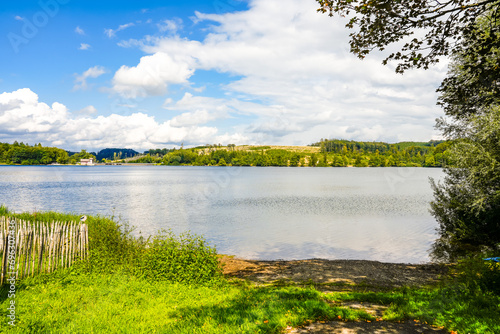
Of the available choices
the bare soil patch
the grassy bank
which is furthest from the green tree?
the grassy bank

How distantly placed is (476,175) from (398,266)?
28.7 ft

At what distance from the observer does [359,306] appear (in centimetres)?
973

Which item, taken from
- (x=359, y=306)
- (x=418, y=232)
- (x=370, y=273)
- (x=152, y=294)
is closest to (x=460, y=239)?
(x=418, y=232)

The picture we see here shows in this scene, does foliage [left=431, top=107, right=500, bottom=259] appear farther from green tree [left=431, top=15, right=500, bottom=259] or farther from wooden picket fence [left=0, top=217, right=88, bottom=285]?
wooden picket fence [left=0, top=217, right=88, bottom=285]

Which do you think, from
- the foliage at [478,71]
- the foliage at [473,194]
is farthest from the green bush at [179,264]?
the foliage at [473,194]

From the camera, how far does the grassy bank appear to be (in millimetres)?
7844

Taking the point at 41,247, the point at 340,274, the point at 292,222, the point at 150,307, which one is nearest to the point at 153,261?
the point at 150,307

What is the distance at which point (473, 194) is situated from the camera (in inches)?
857

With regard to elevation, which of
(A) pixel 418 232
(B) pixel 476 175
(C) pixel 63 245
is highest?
(B) pixel 476 175

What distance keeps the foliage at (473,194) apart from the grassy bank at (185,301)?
36.4ft

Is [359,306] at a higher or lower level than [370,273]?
Answer: higher

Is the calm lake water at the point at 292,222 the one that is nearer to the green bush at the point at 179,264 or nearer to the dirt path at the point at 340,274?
the dirt path at the point at 340,274

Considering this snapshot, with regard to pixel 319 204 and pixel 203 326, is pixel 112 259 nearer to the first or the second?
pixel 203 326

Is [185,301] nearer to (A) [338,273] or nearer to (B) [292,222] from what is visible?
(A) [338,273]
